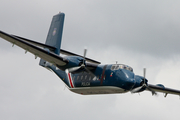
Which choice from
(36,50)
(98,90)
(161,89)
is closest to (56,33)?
(36,50)

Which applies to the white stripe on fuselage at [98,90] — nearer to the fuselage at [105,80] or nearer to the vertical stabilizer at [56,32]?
the fuselage at [105,80]

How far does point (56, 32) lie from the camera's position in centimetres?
3506

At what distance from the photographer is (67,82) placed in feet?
102

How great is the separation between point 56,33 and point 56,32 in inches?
6.2

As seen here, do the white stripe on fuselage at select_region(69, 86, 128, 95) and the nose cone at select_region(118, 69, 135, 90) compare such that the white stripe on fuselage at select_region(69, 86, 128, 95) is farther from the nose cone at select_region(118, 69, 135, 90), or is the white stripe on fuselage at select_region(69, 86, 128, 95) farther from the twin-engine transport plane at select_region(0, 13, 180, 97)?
the nose cone at select_region(118, 69, 135, 90)

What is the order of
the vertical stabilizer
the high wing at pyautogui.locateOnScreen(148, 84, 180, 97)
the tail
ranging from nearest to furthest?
the high wing at pyautogui.locateOnScreen(148, 84, 180, 97)
the tail
the vertical stabilizer

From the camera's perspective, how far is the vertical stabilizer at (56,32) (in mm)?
34031

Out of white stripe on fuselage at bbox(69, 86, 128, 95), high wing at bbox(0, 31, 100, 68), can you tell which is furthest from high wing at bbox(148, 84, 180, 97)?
high wing at bbox(0, 31, 100, 68)

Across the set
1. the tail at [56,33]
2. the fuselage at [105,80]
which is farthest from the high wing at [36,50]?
the tail at [56,33]

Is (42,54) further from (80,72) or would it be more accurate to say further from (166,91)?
(166,91)

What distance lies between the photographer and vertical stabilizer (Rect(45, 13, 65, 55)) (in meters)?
34.0

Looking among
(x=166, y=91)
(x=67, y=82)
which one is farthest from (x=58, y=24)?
(x=166, y=91)

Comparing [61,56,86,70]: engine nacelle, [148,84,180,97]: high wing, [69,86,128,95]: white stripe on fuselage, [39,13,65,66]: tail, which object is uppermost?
[39,13,65,66]: tail

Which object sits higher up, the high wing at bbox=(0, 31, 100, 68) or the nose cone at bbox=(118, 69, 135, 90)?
the high wing at bbox=(0, 31, 100, 68)
